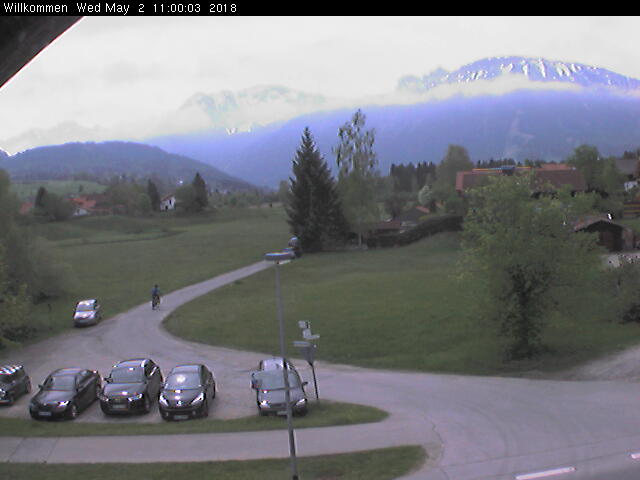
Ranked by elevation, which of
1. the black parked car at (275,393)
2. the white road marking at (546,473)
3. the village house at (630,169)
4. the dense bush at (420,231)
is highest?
the village house at (630,169)

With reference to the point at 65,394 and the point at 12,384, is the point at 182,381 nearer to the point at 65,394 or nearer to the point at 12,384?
the point at 65,394

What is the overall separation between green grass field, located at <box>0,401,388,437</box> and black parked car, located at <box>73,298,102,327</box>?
18167 millimetres

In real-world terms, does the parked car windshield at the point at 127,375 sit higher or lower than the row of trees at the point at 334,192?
lower

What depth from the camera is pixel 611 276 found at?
94.4 feet

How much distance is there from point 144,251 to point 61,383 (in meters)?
60.6

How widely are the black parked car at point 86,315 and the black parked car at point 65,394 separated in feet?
52.4

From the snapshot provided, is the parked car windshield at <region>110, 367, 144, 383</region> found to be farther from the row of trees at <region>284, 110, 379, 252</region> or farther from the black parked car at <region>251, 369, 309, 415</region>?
the row of trees at <region>284, 110, 379, 252</region>

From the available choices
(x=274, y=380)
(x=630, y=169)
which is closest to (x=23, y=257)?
(x=274, y=380)

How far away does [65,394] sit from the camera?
19.4 meters

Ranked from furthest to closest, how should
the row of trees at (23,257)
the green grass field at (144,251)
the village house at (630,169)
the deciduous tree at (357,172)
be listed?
the village house at (630,169) < the deciduous tree at (357,172) < the green grass field at (144,251) < the row of trees at (23,257)

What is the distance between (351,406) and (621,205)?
72.3 meters

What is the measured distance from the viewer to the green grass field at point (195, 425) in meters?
16.5

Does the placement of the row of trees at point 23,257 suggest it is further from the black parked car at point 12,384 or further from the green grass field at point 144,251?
the black parked car at point 12,384

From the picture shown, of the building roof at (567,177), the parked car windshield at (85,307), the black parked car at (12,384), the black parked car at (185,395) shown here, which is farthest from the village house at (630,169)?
the black parked car at (12,384)
